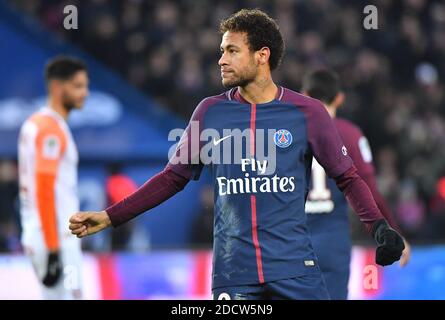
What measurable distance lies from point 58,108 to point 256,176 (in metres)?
3.06

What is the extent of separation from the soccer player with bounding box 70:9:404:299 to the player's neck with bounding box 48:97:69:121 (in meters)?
2.70

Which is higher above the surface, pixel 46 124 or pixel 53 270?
pixel 46 124

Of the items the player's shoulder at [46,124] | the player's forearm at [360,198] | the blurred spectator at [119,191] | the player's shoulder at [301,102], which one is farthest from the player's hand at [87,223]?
the blurred spectator at [119,191]

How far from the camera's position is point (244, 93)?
4.91m

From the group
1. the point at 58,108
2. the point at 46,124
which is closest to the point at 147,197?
the point at 46,124

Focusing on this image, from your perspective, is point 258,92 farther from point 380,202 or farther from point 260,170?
point 380,202

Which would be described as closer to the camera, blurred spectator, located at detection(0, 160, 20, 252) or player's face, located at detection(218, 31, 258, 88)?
player's face, located at detection(218, 31, 258, 88)

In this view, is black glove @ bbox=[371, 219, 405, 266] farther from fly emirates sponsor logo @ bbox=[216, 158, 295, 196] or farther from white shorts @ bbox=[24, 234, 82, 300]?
white shorts @ bbox=[24, 234, 82, 300]

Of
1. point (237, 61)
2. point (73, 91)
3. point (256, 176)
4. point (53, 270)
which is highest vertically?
point (73, 91)

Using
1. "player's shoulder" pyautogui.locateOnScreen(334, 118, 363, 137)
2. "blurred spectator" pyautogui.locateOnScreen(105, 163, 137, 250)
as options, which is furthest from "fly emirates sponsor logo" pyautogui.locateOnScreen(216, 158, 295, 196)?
"blurred spectator" pyautogui.locateOnScreen(105, 163, 137, 250)

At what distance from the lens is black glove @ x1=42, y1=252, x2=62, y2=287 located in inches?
271

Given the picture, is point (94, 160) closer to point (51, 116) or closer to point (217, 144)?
point (51, 116)

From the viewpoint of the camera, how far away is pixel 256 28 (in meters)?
4.91

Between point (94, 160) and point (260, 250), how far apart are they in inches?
297
